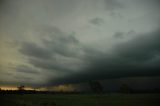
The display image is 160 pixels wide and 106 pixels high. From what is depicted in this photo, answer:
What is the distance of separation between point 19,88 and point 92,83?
184 ft

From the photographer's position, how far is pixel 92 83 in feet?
357

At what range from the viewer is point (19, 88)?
474 feet

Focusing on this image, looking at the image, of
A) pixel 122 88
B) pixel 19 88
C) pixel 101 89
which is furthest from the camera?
pixel 19 88

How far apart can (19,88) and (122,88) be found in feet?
210

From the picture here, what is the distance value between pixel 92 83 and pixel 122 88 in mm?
17505

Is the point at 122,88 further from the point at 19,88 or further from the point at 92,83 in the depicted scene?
the point at 19,88

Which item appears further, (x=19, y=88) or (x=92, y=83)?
(x=19, y=88)

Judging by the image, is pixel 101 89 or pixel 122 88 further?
pixel 122 88

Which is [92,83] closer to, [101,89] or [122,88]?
[101,89]

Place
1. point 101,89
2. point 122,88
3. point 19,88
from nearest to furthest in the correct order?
point 101,89
point 122,88
point 19,88

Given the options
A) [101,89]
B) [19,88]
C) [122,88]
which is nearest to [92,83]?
[101,89]

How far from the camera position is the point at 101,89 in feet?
355

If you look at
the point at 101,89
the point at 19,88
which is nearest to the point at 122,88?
the point at 101,89
